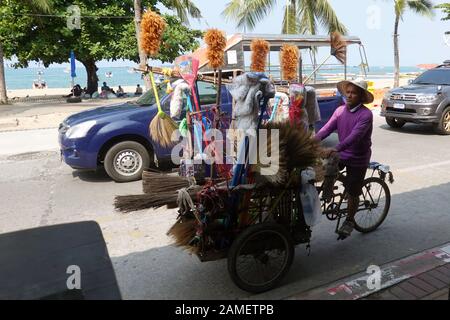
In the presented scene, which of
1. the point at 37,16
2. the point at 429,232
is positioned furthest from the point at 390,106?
the point at 37,16

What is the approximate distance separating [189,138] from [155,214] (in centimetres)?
177

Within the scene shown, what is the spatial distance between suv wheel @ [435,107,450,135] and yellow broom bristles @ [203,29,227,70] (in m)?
8.62

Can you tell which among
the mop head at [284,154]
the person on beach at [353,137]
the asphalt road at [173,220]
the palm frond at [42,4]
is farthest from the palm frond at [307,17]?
the mop head at [284,154]

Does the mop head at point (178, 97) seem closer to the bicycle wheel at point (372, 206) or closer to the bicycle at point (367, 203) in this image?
the bicycle at point (367, 203)

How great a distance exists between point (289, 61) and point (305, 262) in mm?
2024

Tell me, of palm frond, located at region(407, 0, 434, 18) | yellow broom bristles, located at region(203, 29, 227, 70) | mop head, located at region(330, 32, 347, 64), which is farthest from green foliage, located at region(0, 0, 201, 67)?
yellow broom bristles, located at region(203, 29, 227, 70)

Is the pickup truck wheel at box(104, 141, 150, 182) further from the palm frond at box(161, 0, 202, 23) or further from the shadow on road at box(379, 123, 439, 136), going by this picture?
the palm frond at box(161, 0, 202, 23)

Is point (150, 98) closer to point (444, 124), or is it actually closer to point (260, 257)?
point (260, 257)

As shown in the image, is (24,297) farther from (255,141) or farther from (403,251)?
(403,251)

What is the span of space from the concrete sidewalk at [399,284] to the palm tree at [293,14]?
51.2 feet

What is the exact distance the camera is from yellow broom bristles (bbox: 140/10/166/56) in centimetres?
345

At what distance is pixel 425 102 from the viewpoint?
33.0 feet

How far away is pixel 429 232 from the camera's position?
4.36m

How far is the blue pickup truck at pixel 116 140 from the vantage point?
6.29 meters
